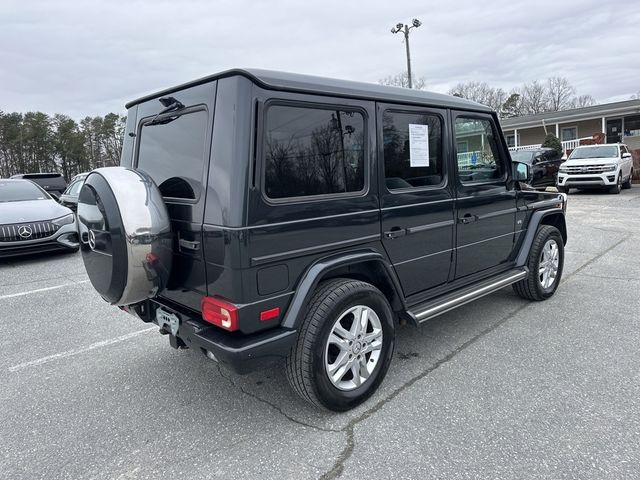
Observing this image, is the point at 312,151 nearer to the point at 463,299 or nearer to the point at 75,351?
the point at 463,299

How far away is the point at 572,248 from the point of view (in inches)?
292

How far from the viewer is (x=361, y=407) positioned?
2826mm

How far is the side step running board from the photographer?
10.5 feet

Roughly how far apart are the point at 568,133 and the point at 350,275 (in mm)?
30698

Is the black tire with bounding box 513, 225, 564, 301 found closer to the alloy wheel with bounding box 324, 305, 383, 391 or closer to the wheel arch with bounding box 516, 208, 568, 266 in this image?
the wheel arch with bounding box 516, 208, 568, 266

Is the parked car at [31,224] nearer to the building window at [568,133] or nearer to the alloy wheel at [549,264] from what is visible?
the alloy wheel at [549,264]

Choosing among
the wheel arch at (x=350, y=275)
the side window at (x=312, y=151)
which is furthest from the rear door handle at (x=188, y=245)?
the wheel arch at (x=350, y=275)

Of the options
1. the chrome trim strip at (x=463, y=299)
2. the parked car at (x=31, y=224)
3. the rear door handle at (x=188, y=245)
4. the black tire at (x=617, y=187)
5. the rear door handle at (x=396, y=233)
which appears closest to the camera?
the rear door handle at (x=188, y=245)

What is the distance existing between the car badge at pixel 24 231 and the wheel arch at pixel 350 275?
6748 millimetres

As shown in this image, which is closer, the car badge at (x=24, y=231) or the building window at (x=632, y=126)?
the car badge at (x=24, y=231)

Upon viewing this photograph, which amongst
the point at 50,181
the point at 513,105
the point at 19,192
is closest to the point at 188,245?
the point at 19,192

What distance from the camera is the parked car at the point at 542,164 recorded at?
15425 millimetres

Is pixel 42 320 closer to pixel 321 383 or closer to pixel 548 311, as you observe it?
pixel 321 383

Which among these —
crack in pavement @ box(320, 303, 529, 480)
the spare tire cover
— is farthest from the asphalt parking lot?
the spare tire cover
